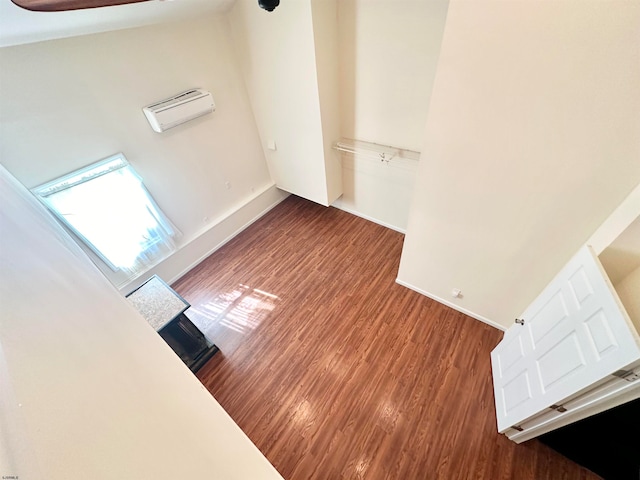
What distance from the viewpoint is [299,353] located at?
2055 mm

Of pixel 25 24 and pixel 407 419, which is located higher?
pixel 25 24

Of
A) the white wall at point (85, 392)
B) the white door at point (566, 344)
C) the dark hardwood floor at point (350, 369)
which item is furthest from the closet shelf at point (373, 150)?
the white wall at point (85, 392)

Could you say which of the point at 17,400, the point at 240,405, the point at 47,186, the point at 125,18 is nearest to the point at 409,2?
the point at 125,18

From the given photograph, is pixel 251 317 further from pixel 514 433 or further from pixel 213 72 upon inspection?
pixel 213 72

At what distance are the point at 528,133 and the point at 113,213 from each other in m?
2.96

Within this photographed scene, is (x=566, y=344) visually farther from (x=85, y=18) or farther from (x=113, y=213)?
(x=113, y=213)

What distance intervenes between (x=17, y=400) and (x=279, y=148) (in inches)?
115

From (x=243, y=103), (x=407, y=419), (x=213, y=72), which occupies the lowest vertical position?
(x=407, y=419)

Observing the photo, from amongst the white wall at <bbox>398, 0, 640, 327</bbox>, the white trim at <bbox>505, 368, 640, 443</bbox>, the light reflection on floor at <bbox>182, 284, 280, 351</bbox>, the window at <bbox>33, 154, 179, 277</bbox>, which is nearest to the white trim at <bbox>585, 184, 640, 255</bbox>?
the white wall at <bbox>398, 0, 640, 327</bbox>

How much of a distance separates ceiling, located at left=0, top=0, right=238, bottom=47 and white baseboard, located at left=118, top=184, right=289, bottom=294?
1793mm

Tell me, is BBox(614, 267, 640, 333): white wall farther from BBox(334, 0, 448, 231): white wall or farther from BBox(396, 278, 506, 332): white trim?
BBox(334, 0, 448, 231): white wall

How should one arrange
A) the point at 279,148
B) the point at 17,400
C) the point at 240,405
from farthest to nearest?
the point at 279,148 → the point at 240,405 → the point at 17,400

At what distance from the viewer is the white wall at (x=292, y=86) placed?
1978 mm

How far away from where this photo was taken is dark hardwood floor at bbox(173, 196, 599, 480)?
5.04 feet
